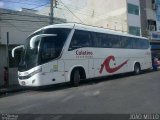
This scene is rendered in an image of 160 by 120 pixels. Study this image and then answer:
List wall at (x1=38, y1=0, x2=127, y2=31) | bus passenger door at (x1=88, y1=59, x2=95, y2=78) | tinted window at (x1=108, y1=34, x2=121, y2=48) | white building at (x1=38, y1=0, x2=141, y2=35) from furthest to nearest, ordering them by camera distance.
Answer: wall at (x1=38, y1=0, x2=127, y2=31) → white building at (x1=38, y1=0, x2=141, y2=35) → tinted window at (x1=108, y1=34, x2=121, y2=48) → bus passenger door at (x1=88, y1=59, x2=95, y2=78)

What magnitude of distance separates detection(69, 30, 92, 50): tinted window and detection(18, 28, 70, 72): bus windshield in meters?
0.71

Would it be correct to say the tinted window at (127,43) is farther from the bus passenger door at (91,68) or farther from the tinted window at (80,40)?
the tinted window at (80,40)

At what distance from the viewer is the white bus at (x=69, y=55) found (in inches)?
557

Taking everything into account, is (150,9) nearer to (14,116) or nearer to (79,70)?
Answer: (79,70)

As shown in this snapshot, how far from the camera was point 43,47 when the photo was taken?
14242 mm

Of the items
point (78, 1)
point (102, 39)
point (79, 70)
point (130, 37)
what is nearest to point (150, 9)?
point (78, 1)

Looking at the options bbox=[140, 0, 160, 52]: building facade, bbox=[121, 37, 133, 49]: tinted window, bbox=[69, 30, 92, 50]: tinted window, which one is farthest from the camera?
bbox=[140, 0, 160, 52]: building facade

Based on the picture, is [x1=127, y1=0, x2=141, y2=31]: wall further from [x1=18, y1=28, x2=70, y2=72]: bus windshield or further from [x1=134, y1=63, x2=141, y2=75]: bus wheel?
[x1=18, y1=28, x2=70, y2=72]: bus windshield

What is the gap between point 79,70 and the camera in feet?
54.4

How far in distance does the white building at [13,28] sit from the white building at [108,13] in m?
15.6

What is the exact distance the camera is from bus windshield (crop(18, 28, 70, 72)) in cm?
1407

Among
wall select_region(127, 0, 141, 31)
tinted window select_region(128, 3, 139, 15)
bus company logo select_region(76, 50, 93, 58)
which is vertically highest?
tinted window select_region(128, 3, 139, 15)

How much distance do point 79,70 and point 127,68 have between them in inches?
247

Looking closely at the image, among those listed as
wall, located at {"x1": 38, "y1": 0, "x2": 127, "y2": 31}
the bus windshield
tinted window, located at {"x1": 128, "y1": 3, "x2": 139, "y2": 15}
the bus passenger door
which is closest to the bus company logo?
the bus passenger door
